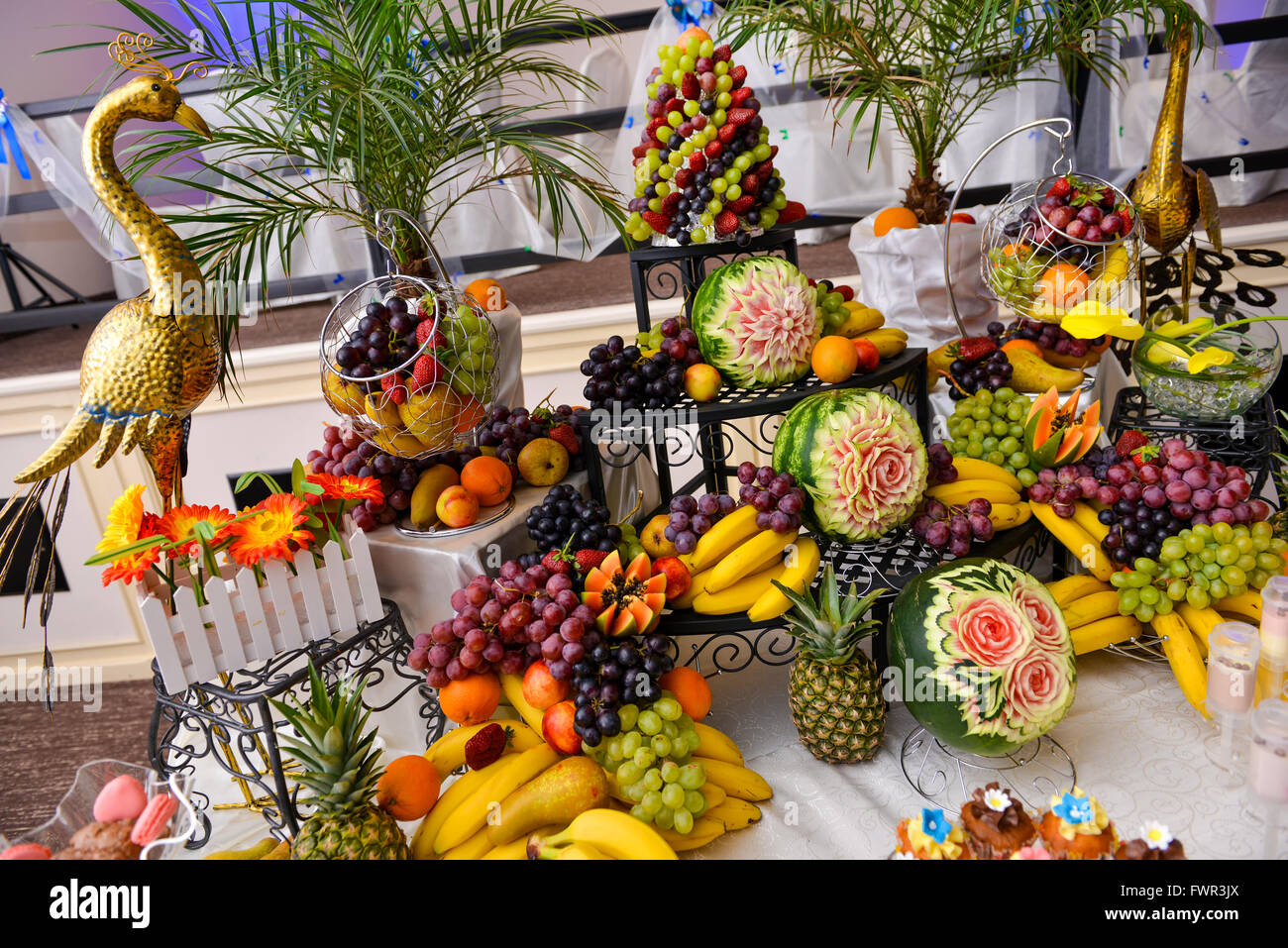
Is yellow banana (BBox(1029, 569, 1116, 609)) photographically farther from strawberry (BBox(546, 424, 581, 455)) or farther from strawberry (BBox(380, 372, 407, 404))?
strawberry (BBox(380, 372, 407, 404))

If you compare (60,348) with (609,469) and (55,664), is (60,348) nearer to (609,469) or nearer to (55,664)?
(55,664)

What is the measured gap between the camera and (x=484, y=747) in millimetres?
1338

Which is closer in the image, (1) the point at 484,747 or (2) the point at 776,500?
(1) the point at 484,747

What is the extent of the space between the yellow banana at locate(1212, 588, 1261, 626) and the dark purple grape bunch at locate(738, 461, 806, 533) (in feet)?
2.49

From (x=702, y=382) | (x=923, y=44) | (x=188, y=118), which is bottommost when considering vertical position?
(x=702, y=382)

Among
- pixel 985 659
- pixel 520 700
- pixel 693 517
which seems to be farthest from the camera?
pixel 693 517

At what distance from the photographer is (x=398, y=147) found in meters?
1.81

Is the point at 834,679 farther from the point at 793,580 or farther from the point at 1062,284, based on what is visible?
the point at 1062,284

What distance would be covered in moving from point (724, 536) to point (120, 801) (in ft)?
3.11

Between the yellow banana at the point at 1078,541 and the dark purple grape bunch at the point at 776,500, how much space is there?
51 cm

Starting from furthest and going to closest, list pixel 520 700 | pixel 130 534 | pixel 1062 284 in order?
pixel 1062 284, pixel 520 700, pixel 130 534

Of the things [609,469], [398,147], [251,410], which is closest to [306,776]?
[609,469]

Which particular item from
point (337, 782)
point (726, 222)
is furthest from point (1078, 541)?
point (337, 782)

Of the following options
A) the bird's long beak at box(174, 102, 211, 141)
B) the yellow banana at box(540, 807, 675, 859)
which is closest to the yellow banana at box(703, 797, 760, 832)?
the yellow banana at box(540, 807, 675, 859)
